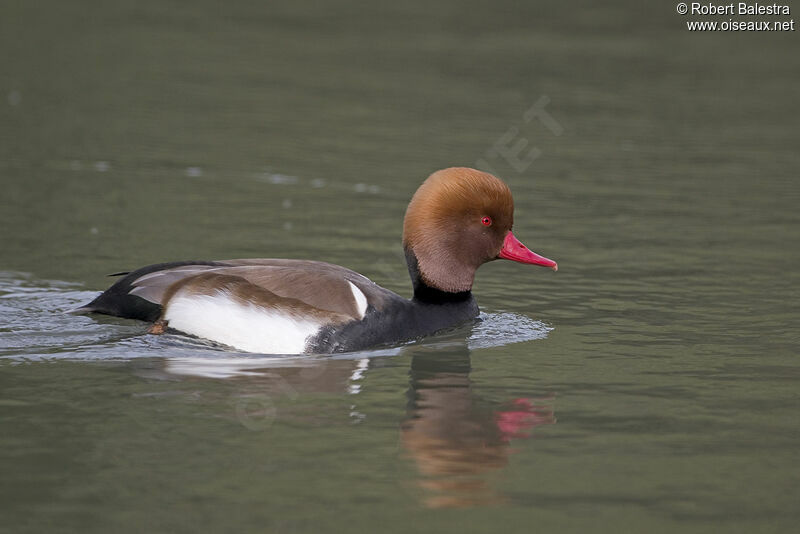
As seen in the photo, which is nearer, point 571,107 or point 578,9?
point 571,107

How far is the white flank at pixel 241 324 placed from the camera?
754cm

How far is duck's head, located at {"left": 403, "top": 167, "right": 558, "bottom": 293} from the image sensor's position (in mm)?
8086

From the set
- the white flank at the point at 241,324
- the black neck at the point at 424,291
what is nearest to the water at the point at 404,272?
the white flank at the point at 241,324

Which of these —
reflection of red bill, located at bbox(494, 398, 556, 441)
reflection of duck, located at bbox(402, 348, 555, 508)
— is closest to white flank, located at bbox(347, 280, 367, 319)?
reflection of duck, located at bbox(402, 348, 555, 508)

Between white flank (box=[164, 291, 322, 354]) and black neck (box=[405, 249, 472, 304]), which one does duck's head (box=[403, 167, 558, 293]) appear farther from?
white flank (box=[164, 291, 322, 354])

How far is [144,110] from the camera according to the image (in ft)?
53.8

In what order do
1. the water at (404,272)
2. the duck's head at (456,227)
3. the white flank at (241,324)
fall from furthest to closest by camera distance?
the duck's head at (456,227), the white flank at (241,324), the water at (404,272)

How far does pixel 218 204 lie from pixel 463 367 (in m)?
5.13

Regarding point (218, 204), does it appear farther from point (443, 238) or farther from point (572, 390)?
point (572, 390)

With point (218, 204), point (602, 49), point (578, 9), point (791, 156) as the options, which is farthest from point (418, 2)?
point (218, 204)

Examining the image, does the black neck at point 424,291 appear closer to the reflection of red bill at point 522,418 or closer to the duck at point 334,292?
the duck at point 334,292

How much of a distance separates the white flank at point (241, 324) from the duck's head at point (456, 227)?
3.29 feet

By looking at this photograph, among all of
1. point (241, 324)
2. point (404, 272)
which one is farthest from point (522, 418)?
point (404, 272)

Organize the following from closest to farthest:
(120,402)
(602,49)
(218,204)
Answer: (120,402) < (218,204) < (602,49)
